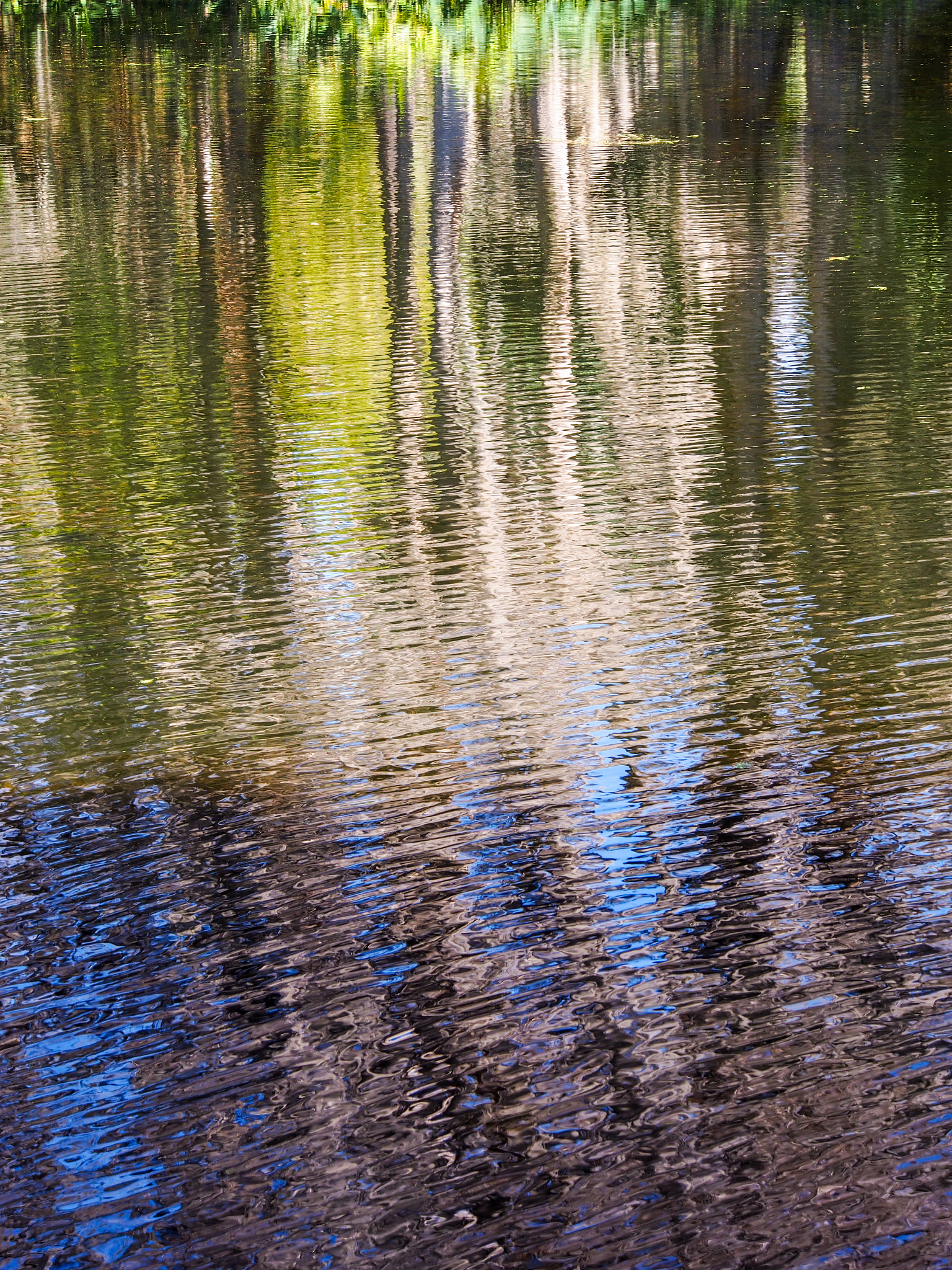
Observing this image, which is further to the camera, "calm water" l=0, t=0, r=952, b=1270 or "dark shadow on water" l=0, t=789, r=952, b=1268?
"calm water" l=0, t=0, r=952, b=1270

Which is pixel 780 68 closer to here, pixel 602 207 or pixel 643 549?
pixel 602 207

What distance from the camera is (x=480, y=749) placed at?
439 centimetres

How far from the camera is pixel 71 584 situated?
5.70 m

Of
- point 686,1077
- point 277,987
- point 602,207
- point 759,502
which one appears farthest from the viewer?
point 602,207

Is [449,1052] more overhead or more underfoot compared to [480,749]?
more underfoot

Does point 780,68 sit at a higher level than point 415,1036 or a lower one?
Answer: higher

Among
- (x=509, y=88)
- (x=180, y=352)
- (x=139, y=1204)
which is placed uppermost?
(x=509, y=88)

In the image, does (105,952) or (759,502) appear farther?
(759,502)

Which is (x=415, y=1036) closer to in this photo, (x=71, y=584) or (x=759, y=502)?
(x=71, y=584)

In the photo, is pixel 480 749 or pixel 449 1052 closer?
pixel 449 1052

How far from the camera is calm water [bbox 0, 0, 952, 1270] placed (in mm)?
2877

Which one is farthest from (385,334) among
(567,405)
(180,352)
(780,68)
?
(780,68)

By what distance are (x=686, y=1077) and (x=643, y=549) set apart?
2.92 meters

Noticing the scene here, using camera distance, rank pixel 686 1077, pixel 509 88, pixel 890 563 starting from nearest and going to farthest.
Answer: pixel 686 1077 < pixel 890 563 < pixel 509 88
